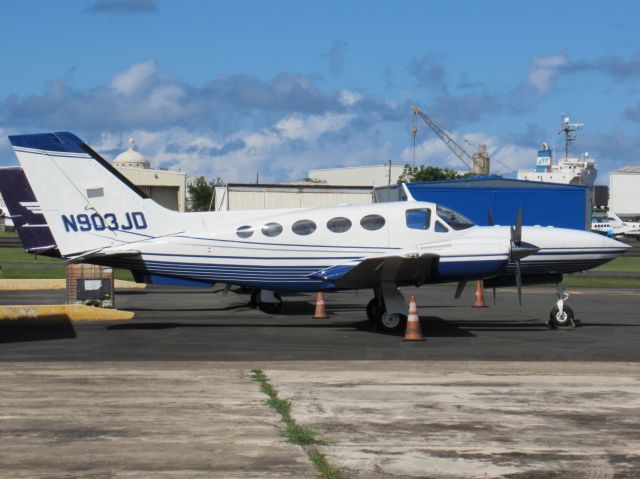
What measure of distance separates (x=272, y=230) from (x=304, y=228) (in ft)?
2.13

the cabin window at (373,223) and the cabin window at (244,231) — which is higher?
the cabin window at (373,223)

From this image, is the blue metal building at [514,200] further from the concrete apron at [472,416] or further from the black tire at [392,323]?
the concrete apron at [472,416]

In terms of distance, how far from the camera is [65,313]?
20.2m

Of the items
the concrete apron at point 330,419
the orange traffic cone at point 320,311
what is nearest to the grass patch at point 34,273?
the orange traffic cone at point 320,311

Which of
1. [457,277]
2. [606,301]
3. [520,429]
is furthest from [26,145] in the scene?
[606,301]

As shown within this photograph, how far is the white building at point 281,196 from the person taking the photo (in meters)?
46.9

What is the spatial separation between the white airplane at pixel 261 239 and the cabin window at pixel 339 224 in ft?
0.07

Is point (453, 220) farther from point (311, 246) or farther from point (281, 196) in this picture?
point (281, 196)

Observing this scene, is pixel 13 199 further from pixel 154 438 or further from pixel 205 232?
pixel 154 438

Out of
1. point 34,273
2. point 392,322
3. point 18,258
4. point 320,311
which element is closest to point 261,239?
point 392,322

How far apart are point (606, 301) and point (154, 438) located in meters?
19.7

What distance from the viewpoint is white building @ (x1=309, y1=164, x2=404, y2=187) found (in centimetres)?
14925

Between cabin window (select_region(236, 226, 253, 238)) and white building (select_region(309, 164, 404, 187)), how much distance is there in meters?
125

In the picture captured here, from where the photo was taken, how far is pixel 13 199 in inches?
973
